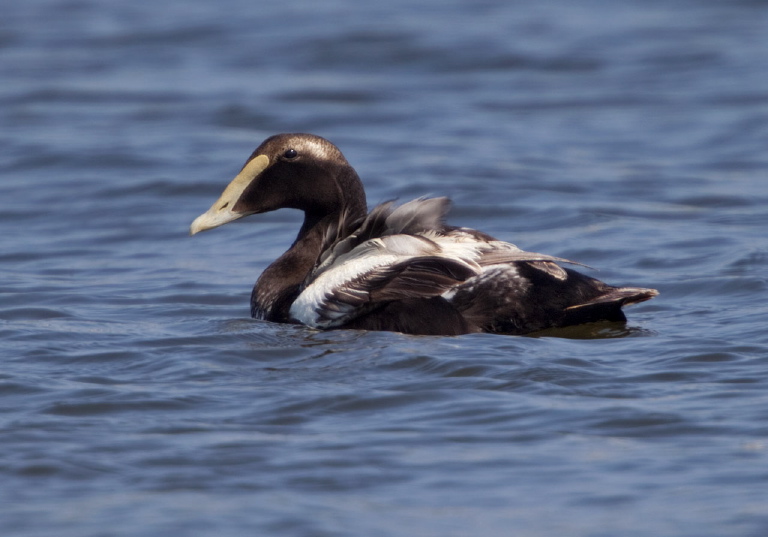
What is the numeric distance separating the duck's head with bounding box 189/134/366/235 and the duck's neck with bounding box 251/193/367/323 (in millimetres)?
48

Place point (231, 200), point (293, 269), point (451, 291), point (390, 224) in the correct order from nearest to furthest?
1. point (451, 291)
2. point (390, 224)
3. point (293, 269)
4. point (231, 200)

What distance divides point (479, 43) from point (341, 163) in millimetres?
9587

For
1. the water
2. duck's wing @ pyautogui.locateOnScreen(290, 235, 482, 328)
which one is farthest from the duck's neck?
duck's wing @ pyautogui.locateOnScreen(290, 235, 482, 328)

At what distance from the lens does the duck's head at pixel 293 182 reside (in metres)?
6.83

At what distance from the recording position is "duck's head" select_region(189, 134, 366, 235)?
6832 mm

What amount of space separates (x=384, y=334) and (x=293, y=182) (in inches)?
49.8

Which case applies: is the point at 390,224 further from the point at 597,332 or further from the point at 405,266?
the point at 597,332

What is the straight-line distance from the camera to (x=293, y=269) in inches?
267

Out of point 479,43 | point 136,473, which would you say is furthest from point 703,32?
point 136,473

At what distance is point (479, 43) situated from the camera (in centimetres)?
1608

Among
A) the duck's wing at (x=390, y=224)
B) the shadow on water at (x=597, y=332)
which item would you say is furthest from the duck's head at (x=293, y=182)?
the shadow on water at (x=597, y=332)

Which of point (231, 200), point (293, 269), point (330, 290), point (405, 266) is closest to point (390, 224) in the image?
point (405, 266)

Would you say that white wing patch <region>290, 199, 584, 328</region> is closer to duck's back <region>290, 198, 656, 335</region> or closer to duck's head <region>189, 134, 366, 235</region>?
duck's back <region>290, 198, 656, 335</region>

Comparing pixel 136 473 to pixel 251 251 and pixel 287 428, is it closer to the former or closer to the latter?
pixel 287 428
